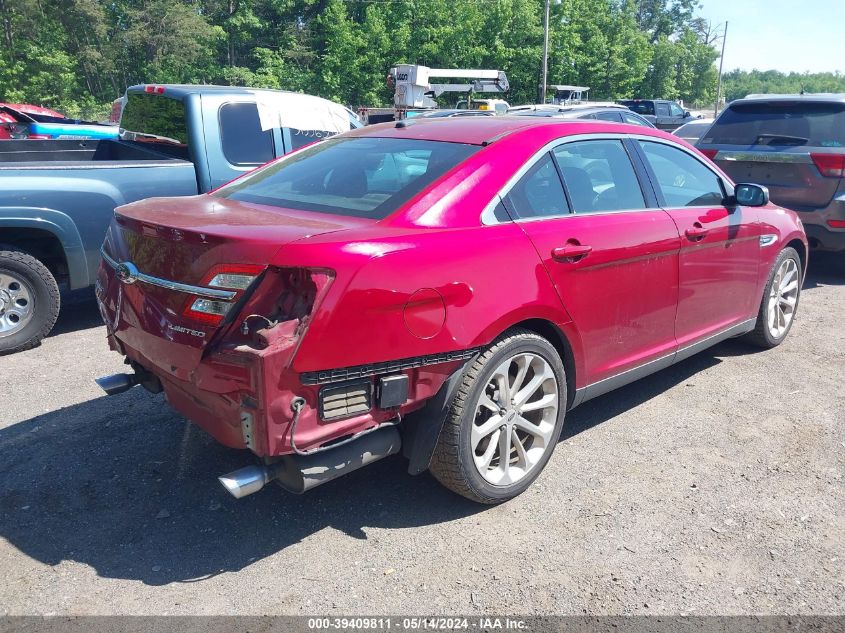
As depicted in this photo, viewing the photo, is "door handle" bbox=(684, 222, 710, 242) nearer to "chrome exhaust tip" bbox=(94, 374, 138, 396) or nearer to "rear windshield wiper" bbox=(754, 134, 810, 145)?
"chrome exhaust tip" bbox=(94, 374, 138, 396)

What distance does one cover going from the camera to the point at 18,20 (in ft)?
128

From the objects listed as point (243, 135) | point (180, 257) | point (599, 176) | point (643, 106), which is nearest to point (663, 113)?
point (643, 106)

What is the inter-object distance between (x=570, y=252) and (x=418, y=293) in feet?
3.20

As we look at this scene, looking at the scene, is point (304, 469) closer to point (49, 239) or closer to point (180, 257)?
point (180, 257)

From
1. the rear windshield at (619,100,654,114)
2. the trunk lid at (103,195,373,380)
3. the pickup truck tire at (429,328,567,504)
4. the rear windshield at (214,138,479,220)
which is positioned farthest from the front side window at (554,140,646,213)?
the rear windshield at (619,100,654,114)

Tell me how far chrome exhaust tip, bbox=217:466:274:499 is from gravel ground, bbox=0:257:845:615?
0.41 meters

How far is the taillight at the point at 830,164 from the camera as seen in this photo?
7.21m

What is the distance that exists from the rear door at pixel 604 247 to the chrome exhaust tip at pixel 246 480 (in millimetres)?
1556

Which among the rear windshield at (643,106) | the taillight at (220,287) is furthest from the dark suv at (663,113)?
the taillight at (220,287)

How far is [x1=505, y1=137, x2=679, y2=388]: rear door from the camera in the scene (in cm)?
344

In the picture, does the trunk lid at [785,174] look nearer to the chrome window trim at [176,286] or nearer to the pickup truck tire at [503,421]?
the pickup truck tire at [503,421]

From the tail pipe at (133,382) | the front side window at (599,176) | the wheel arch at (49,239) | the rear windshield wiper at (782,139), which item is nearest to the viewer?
the tail pipe at (133,382)

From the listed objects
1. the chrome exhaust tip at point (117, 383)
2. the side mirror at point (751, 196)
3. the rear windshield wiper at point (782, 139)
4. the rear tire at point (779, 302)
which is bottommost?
the rear tire at point (779, 302)

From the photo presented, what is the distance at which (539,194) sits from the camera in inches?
137
